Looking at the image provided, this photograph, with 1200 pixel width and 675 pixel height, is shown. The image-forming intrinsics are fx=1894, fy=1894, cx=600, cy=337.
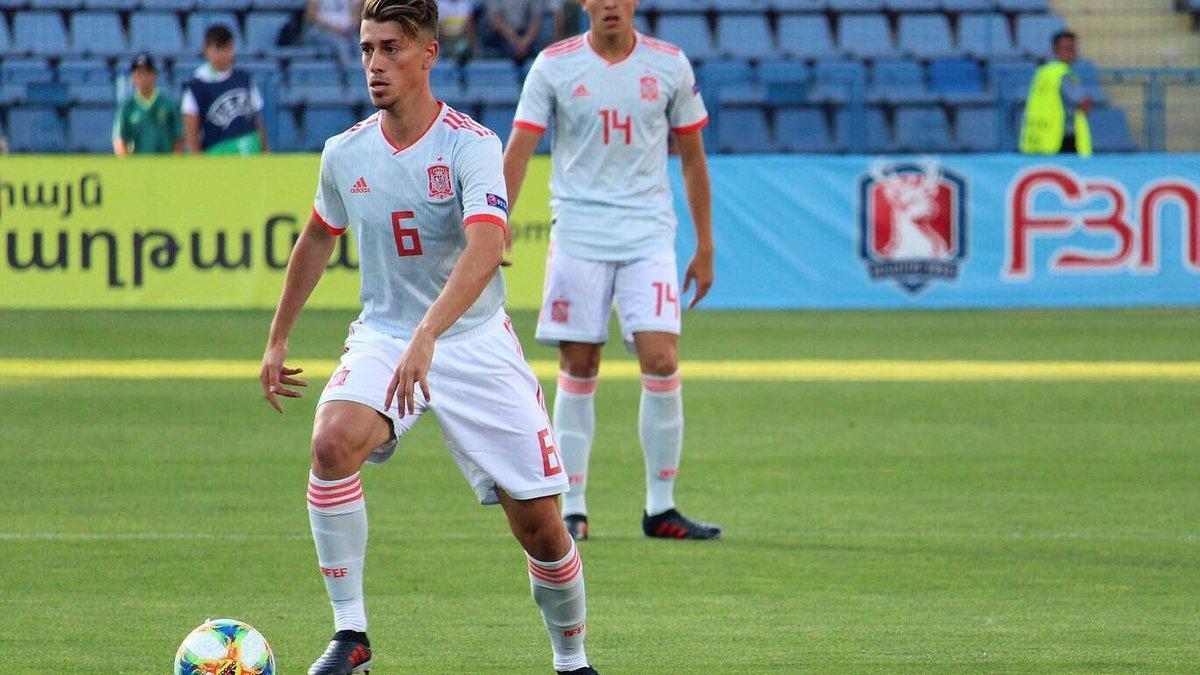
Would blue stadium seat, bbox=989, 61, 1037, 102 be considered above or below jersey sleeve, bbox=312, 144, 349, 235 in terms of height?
below

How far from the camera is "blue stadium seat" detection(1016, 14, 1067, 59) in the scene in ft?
79.3

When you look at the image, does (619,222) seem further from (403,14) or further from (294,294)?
(403,14)

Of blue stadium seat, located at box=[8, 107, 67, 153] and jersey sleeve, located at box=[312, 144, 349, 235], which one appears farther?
blue stadium seat, located at box=[8, 107, 67, 153]

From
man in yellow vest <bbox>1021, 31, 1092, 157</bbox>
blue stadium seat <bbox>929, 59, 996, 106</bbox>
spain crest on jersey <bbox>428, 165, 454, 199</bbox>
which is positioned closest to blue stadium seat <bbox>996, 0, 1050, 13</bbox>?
blue stadium seat <bbox>929, 59, 996, 106</bbox>

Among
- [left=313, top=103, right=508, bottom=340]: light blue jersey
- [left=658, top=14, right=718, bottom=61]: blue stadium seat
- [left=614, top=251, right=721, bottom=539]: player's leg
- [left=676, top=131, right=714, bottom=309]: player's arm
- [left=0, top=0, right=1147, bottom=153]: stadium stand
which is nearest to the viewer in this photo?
[left=313, top=103, right=508, bottom=340]: light blue jersey

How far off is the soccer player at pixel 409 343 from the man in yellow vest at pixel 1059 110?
16.2 meters

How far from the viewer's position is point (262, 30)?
75.2ft

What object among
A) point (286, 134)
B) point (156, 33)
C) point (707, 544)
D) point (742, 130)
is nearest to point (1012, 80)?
point (742, 130)

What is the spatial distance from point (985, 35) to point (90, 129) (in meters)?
11.1

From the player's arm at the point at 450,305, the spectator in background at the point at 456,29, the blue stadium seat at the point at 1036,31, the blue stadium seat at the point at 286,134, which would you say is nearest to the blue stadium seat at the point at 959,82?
the blue stadium seat at the point at 1036,31

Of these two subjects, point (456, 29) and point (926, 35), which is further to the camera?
point (926, 35)

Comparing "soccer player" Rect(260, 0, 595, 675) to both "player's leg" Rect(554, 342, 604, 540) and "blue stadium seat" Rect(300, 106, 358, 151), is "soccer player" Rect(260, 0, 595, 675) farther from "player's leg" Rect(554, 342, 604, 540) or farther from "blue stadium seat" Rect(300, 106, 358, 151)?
"blue stadium seat" Rect(300, 106, 358, 151)

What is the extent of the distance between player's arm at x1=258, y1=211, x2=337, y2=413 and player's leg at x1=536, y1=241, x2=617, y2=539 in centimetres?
252

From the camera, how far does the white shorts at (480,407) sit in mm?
5008
